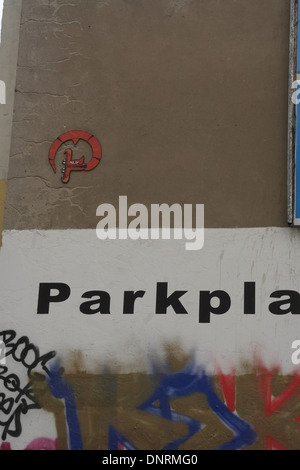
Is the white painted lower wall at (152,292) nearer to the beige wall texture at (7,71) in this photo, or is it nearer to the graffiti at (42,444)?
the graffiti at (42,444)

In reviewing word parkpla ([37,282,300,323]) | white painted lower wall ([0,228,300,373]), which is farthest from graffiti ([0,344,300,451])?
word parkpla ([37,282,300,323])

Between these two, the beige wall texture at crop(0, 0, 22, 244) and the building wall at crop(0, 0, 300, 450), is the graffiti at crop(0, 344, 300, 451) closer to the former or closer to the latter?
the building wall at crop(0, 0, 300, 450)

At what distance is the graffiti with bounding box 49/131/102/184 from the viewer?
8.25m

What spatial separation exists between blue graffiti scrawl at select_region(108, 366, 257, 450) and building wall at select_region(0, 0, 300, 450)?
0.05ft

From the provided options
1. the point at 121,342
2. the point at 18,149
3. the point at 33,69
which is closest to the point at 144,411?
the point at 121,342

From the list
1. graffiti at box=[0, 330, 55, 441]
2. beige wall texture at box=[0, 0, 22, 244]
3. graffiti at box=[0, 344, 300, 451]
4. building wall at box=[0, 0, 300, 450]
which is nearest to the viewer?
graffiti at box=[0, 344, 300, 451]

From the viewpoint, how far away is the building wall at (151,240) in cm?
746

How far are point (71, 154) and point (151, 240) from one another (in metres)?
1.51

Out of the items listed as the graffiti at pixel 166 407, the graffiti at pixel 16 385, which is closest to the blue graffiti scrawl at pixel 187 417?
the graffiti at pixel 166 407

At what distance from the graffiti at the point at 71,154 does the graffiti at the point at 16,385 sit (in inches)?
80.5
